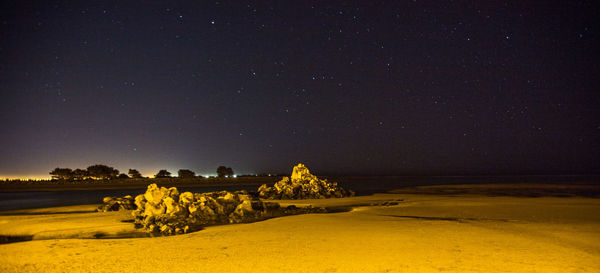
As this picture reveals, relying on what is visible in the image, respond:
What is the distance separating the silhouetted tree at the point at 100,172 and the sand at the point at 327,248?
291 ft

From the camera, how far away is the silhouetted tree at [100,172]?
9531 centimetres

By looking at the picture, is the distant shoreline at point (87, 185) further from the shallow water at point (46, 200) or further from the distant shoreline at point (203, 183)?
the shallow water at point (46, 200)

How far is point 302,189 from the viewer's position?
30562mm

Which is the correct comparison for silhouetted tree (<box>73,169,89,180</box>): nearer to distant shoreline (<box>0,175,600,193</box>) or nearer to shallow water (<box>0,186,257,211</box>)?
distant shoreline (<box>0,175,600,193</box>)

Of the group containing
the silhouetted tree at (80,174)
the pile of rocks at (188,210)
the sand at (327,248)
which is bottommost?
the sand at (327,248)

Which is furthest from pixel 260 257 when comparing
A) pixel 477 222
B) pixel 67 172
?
pixel 67 172

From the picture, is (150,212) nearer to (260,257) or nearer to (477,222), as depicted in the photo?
(260,257)

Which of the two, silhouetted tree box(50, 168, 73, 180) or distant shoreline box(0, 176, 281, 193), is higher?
silhouetted tree box(50, 168, 73, 180)

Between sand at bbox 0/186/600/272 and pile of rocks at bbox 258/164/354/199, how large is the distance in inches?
598

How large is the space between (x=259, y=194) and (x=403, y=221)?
59.1 feet

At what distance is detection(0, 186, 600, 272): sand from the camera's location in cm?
793

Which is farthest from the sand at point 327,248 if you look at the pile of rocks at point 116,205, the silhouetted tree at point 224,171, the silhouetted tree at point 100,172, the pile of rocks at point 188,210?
the silhouetted tree at point 224,171

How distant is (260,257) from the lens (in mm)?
8859

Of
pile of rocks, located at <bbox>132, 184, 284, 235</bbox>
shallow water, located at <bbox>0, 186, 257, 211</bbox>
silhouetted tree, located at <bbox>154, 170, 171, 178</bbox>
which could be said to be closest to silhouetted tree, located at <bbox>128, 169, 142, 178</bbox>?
silhouetted tree, located at <bbox>154, 170, 171, 178</bbox>
